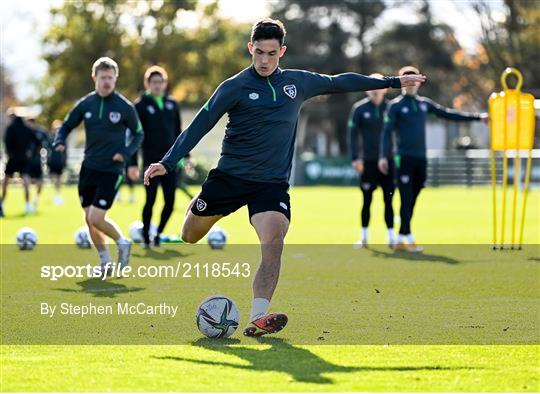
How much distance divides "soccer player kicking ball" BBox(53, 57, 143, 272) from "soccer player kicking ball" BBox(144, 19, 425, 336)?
3.92 m

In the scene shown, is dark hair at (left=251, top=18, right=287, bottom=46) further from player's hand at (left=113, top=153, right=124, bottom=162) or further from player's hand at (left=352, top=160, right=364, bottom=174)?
player's hand at (left=352, top=160, right=364, bottom=174)

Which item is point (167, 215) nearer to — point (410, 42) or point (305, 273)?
point (305, 273)

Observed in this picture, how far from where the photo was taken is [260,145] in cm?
957

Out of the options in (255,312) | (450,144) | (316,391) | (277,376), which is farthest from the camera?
(450,144)

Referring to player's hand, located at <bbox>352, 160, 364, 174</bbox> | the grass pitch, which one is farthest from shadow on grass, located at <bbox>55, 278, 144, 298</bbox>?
player's hand, located at <bbox>352, 160, 364, 174</bbox>

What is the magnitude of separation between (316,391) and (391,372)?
2.63 ft

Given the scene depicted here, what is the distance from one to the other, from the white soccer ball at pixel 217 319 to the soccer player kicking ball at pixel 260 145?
0.14m

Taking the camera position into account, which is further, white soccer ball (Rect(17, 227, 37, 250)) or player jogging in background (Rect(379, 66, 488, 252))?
white soccer ball (Rect(17, 227, 37, 250))

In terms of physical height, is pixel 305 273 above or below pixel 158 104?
below

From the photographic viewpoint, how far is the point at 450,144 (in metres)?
73.9

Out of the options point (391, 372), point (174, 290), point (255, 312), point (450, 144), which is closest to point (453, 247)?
point (174, 290)

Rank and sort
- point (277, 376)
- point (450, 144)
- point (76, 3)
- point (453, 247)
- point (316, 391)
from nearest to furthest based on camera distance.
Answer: point (316, 391) < point (277, 376) < point (453, 247) < point (76, 3) < point (450, 144)

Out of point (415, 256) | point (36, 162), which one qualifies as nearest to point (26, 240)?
point (415, 256)

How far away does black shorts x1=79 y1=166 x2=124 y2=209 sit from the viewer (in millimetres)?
13570
